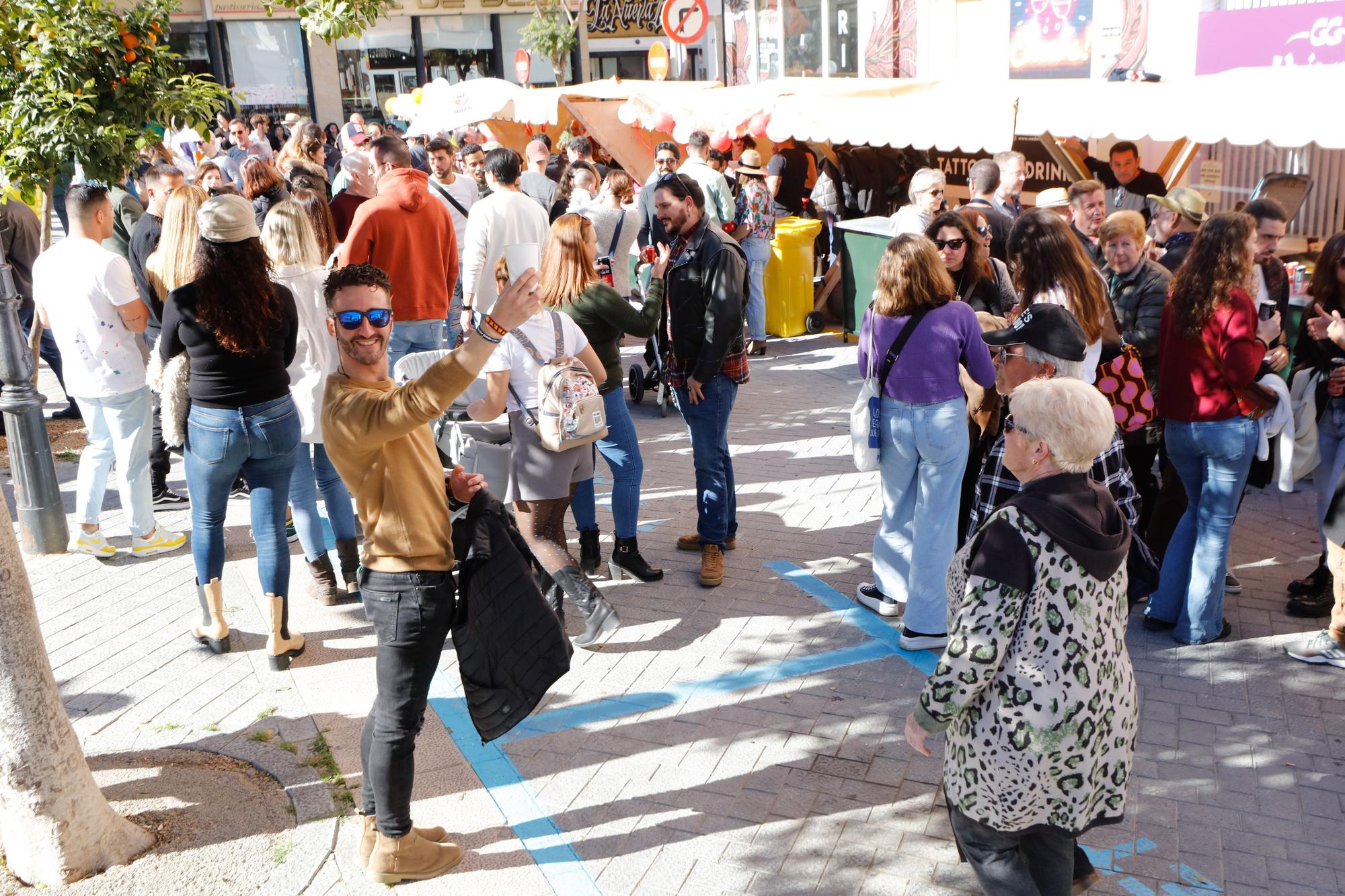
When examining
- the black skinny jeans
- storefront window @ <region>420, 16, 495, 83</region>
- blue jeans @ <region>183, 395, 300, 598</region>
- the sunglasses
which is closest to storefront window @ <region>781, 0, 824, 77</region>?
blue jeans @ <region>183, 395, 300, 598</region>

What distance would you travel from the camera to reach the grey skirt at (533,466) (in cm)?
520

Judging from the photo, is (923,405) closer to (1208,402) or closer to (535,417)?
(1208,402)

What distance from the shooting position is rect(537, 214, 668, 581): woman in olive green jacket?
218 inches

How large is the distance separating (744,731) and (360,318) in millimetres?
2290

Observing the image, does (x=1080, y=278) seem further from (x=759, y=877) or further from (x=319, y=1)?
(x=319, y=1)

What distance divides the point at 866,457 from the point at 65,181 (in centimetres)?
482

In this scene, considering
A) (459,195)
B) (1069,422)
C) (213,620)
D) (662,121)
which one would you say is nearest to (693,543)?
(213,620)

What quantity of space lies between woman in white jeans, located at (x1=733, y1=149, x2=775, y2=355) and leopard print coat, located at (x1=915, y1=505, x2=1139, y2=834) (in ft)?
26.1

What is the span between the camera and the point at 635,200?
11078 millimetres

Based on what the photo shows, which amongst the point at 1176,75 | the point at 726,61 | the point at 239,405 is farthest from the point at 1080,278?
the point at 726,61

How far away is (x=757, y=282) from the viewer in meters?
11.1

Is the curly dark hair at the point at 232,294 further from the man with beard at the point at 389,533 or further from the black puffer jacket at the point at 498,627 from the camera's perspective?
the black puffer jacket at the point at 498,627

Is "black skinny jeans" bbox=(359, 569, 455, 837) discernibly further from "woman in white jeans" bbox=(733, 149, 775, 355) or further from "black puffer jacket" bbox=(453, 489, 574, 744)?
"woman in white jeans" bbox=(733, 149, 775, 355)

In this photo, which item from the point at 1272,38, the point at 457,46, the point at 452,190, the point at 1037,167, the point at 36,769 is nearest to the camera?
the point at 36,769
